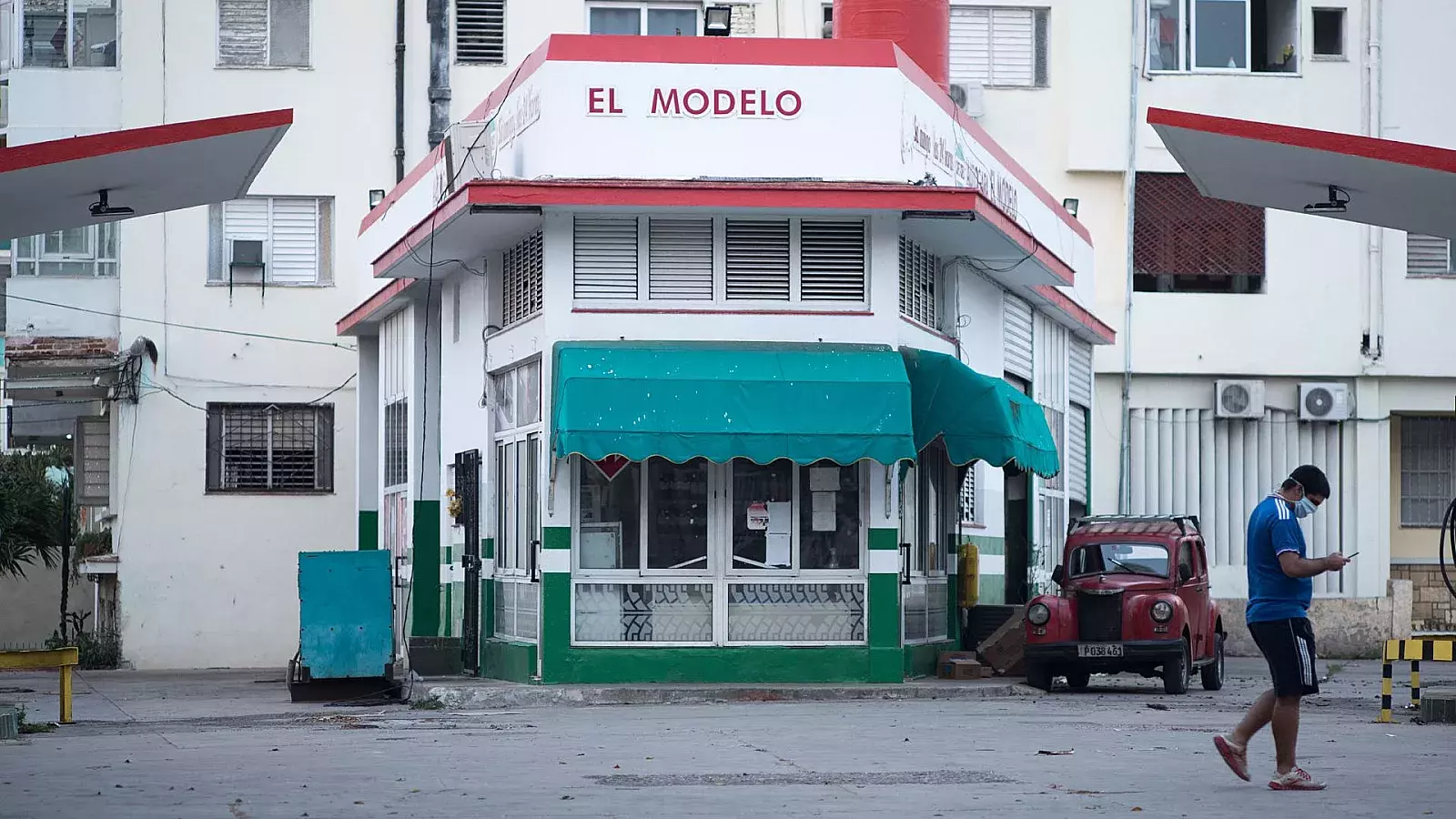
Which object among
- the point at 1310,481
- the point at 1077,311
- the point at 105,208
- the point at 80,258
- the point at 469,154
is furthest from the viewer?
the point at 80,258

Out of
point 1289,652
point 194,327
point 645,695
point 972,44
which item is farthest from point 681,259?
point 972,44

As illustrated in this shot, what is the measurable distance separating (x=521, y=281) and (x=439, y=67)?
10.0 meters

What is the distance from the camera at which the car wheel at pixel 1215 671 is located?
66.9 feet

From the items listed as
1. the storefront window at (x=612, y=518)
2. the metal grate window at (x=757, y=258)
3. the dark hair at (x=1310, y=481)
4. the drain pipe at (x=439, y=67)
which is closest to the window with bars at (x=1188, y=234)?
the drain pipe at (x=439, y=67)

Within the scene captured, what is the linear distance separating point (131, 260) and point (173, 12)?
12.3 feet

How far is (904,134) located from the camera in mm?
18406

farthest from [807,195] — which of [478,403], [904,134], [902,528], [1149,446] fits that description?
[1149,446]

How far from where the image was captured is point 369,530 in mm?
27625

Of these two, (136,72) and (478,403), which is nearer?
(478,403)

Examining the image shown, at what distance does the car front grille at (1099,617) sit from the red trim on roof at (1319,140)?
23.1 ft

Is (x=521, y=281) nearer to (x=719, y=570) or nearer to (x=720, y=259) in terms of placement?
(x=720, y=259)

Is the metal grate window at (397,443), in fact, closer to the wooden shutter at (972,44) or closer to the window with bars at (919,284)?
the window with bars at (919,284)

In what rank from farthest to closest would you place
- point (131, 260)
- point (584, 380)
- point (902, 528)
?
point (131, 260), point (902, 528), point (584, 380)

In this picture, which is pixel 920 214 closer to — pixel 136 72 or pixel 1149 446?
pixel 1149 446
